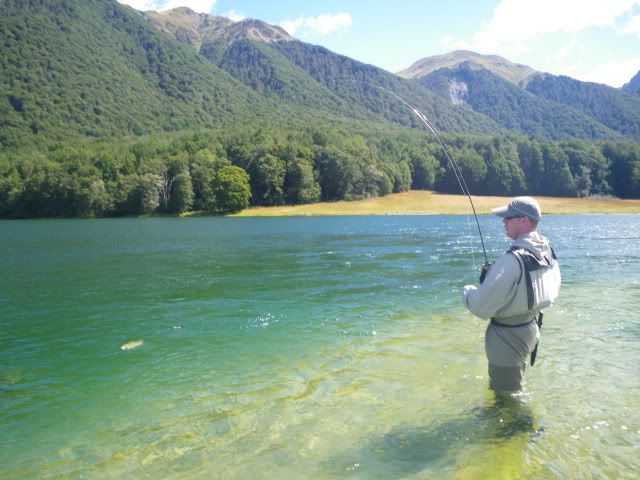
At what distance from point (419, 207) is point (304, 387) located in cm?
10479

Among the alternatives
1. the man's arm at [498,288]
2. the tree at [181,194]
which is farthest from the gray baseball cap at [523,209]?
the tree at [181,194]

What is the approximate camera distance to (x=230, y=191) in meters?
98.9

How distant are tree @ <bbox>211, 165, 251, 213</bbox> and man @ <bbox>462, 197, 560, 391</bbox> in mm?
95219

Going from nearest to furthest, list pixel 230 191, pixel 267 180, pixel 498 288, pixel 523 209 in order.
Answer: pixel 498 288 < pixel 523 209 < pixel 230 191 < pixel 267 180

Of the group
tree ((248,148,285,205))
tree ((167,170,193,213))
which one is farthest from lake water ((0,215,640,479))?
tree ((248,148,285,205))

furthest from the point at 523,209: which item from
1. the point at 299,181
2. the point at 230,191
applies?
the point at 299,181

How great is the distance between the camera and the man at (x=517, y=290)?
5.50 meters

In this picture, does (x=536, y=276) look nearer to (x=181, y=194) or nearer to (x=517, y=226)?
(x=517, y=226)

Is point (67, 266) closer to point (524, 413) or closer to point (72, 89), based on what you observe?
point (524, 413)

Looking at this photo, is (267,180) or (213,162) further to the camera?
(213,162)

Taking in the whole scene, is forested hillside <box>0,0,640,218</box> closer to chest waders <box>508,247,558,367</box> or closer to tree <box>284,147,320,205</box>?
tree <box>284,147,320,205</box>

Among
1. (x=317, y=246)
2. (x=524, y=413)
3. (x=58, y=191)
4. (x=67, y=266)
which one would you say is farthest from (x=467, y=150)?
(x=524, y=413)

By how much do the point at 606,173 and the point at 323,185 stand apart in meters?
92.1

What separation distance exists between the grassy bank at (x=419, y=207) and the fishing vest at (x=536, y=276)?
94576 millimetres
